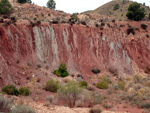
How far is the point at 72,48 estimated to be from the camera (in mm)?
26812

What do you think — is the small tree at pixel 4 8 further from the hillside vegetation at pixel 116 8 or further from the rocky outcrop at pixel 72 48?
the hillside vegetation at pixel 116 8

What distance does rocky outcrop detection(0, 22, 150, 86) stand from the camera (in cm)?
1931

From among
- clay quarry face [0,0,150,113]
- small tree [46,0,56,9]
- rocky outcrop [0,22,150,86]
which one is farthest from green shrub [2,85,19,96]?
small tree [46,0,56,9]

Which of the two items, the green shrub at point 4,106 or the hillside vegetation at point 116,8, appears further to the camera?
the hillside vegetation at point 116,8

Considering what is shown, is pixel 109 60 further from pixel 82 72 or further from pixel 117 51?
pixel 82 72

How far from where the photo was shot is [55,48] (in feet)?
82.1

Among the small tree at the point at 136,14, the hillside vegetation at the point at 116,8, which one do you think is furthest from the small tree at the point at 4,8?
the hillside vegetation at the point at 116,8

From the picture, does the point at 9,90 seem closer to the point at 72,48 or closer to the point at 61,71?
the point at 61,71

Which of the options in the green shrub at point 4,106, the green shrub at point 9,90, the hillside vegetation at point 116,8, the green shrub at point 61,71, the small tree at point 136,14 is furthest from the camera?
the hillside vegetation at point 116,8

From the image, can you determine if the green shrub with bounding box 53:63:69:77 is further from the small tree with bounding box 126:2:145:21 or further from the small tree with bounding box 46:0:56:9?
the small tree with bounding box 46:0:56:9

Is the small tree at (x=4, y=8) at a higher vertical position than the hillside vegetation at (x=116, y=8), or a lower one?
lower

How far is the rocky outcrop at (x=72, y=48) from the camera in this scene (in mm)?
19309

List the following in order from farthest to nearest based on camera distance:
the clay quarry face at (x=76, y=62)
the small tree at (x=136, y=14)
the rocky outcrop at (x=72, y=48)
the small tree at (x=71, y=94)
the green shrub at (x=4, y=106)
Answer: the small tree at (x=136, y=14) → the rocky outcrop at (x=72, y=48) → the clay quarry face at (x=76, y=62) → the small tree at (x=71, y=94) → the green shrub at (x=4, y=106)

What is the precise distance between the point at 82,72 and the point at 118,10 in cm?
4542
